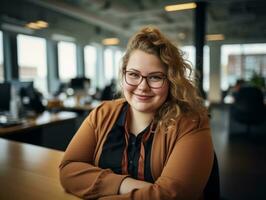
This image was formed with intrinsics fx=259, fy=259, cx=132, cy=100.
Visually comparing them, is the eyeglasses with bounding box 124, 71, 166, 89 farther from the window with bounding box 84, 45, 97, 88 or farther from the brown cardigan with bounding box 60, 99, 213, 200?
the window with bounding box 84, 45, 97, 88

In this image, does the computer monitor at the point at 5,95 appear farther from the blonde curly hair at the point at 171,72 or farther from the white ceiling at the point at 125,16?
the white ceiling at the point at 125,16

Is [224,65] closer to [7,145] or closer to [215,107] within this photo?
[215,107]

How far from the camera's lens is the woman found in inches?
39.2

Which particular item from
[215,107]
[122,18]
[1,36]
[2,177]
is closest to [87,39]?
[122,18]

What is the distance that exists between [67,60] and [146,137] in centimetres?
855

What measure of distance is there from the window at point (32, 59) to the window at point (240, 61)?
7.13m

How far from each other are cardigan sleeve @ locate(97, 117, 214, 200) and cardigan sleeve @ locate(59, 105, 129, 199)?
5 cm

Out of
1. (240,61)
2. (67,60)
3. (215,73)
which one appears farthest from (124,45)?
(240,61)

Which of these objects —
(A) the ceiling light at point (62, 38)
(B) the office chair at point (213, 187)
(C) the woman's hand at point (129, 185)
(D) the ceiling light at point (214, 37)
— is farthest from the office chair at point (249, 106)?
(D) the ceiling light at point (214, 37)

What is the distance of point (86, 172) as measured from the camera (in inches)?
42.3

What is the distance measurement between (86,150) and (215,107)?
10.1 metres

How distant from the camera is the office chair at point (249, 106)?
4824 mm

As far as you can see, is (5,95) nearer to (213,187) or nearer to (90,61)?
(213,187)

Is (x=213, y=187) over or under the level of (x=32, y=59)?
under
